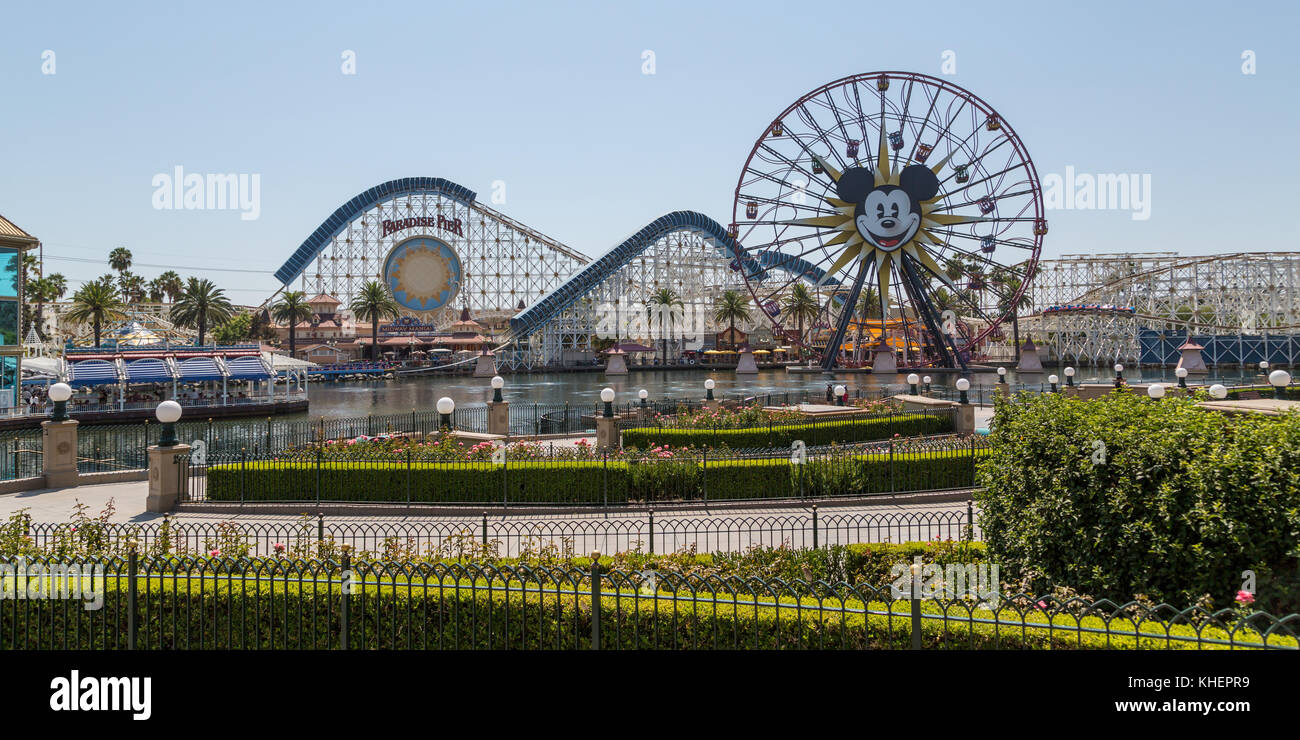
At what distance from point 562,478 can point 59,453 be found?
10.6m

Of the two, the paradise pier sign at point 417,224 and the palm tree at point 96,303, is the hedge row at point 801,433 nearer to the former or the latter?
the palm tree at point 96,303

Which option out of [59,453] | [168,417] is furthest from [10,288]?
[168,417]

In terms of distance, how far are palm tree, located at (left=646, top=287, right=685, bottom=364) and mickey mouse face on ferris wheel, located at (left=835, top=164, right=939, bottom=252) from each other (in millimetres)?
43283

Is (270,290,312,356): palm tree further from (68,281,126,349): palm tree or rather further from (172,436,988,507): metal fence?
(172,436,988,507): metal fence

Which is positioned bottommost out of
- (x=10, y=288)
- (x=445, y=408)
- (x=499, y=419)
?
(x=499, y=419)

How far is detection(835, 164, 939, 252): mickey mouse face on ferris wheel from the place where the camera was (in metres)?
58.6

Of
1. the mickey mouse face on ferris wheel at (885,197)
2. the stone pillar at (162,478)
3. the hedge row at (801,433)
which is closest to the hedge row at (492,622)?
the stone pillar at (162,478)

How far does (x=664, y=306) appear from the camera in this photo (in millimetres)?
107062

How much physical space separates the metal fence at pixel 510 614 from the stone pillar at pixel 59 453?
36.8 ft

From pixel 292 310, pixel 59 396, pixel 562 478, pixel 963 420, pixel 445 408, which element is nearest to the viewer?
pixel 562 478

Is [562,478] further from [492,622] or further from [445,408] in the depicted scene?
[492,622]

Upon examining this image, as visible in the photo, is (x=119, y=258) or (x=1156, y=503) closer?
(x=1156, y=503)

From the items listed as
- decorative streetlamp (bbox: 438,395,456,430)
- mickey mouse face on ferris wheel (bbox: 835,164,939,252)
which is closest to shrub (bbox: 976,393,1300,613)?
decorative streetlamp (bbox: 438,395,456,430)

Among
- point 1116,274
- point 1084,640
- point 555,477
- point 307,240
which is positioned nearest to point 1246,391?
point 555,477
